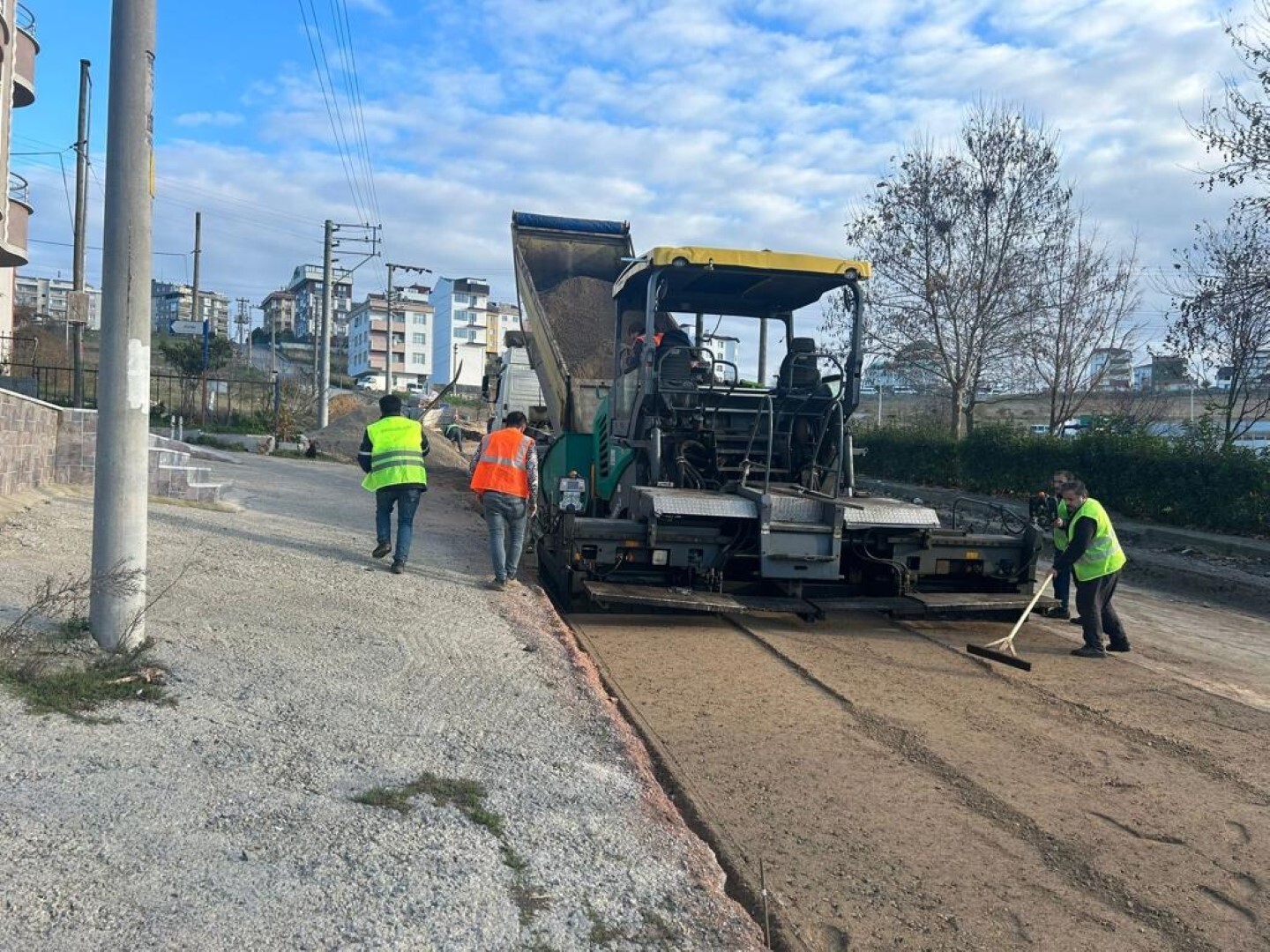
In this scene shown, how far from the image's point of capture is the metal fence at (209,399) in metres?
26.8

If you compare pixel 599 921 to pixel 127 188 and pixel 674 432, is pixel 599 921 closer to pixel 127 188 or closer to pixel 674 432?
pixel 127 188

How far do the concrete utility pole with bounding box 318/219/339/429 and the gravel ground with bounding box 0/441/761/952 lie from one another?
2500cm

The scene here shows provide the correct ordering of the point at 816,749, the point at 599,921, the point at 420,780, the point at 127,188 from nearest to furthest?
1. the point at 599,921
2. the point at 420,780
3. the point at 127,188
4. the point at 816,749

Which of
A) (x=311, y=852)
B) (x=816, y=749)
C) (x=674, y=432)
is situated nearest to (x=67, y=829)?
(x=311, y=852)

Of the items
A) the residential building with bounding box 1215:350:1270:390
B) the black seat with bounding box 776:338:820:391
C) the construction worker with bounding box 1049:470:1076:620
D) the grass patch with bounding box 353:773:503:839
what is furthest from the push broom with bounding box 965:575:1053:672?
the residential building with bounding box 1215:350:1270:390

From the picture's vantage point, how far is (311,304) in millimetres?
88875

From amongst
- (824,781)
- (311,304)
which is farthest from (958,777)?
(311,304)

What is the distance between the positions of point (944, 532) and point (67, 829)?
23.3ft

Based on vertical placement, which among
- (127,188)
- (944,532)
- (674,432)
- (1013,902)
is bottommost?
(1013,902)

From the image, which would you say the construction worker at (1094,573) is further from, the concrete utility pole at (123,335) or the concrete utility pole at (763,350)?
the concrete utility pole at (123,335)

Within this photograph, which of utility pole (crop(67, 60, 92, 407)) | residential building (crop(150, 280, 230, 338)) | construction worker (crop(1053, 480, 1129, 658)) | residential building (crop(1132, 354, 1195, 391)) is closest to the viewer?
construction worker (crop(1053, 480, 1129, 658))

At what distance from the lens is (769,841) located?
4129 millimetres

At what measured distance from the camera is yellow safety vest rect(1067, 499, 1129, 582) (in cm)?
801

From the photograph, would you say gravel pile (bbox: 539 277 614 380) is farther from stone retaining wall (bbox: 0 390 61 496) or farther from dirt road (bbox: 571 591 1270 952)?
stone retaining wall (bbox: 0 390 61 496)
